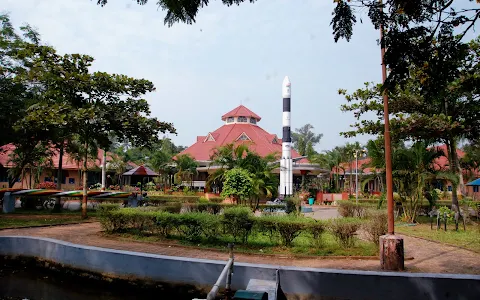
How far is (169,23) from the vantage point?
14.7 feet

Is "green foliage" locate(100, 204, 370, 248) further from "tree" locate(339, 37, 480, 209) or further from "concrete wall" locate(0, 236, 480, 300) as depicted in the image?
"tree" locate(339, 37, 480, 209)

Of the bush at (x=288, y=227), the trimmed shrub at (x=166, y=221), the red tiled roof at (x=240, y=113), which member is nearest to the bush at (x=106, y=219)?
the trimmed shrub at (x=166, y=221)

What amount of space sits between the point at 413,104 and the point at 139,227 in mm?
12173

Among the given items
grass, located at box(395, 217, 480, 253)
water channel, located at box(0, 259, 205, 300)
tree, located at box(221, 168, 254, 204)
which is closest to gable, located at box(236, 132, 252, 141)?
tree, located at box(221, 168, 254, 204)

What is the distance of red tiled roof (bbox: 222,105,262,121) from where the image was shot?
47.1 m

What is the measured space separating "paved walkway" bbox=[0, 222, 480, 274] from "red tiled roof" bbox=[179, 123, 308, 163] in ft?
96.0

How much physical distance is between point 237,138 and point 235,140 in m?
1.02

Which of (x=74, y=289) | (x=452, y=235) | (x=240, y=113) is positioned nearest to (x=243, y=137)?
(x=240, y=113)

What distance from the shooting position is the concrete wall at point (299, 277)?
5965 millimetres

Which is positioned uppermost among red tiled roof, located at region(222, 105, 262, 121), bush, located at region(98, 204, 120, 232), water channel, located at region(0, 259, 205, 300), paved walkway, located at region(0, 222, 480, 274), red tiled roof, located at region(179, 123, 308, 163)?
red tiled roof, located at region(222, 105, 262, 121)

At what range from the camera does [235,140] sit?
4109cm

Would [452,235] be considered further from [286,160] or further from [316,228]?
[286,160]

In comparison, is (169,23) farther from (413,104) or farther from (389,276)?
(413,104)

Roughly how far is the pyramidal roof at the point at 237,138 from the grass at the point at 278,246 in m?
29.5
